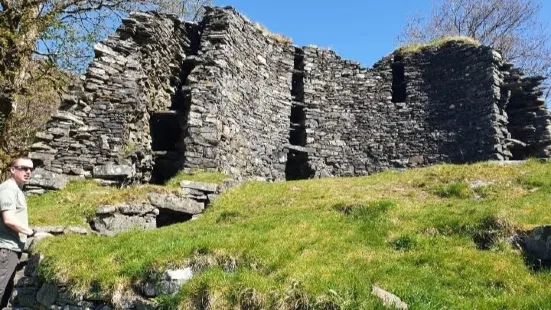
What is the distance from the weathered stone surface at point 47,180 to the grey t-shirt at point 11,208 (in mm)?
6620

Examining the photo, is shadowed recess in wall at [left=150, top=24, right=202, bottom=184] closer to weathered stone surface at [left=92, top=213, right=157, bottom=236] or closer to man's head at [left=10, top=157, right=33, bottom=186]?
weathered stone surface at [left=92, top=213, right=157, bottom=236]

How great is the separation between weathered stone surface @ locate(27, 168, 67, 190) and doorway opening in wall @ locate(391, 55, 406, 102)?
46.9 ft

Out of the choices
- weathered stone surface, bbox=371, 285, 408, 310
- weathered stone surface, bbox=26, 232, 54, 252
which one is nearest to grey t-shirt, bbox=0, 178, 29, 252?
weathered stone surface, bbox=26, 232, 54, 252

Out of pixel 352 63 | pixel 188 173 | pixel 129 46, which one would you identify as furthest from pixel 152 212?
pixel 352 63

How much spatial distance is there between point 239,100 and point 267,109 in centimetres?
178

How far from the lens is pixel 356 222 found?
935cm

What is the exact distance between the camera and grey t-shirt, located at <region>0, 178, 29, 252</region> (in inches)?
273

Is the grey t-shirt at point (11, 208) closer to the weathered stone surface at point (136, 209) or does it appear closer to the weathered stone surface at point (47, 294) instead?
the weathered stone surface at point (47, 294)

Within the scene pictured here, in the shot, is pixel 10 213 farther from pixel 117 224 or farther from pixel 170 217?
pixel 170 217

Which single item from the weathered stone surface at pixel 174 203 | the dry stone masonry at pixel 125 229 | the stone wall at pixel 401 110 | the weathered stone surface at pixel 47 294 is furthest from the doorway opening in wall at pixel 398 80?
the weathered stone surface at pixel 47 294

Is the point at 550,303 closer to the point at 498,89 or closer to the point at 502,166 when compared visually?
the point at 502,166

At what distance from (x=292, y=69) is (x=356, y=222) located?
492 inches

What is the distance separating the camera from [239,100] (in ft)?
58.2

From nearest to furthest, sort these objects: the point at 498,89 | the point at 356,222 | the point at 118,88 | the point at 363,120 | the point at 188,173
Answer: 1. the point at 356,222
2. the point at 188,173
3. the point at 118,88
4. the point at 498,89
5. the point at 363,120
